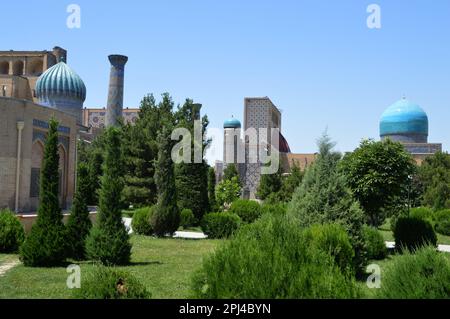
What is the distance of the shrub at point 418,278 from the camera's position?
4.70m

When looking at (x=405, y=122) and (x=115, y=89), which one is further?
(x=405, y=122)

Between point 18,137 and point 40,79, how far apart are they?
23.7 m

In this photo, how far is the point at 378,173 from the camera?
15.4 m

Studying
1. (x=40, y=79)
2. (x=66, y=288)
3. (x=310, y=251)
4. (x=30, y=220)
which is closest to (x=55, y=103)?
(x=40, y=79)

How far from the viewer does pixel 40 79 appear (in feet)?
149

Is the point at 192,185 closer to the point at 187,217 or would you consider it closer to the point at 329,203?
the point at 187,217

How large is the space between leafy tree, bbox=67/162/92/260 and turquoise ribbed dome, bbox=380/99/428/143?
4853 centimetres

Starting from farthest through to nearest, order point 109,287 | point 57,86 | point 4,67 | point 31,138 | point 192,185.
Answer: point 4,67
point 57,86
point 31,138
point 192,185
point 109,287

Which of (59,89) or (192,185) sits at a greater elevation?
(59,89)

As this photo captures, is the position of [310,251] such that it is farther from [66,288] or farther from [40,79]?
[40,79]

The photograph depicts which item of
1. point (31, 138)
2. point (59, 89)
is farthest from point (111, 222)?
point (59, 89)

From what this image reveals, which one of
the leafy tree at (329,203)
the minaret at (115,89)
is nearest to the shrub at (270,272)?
the leafy tree at (329,203)

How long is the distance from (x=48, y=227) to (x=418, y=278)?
8.63 m

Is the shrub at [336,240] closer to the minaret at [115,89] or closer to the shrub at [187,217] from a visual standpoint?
the shrub at [187,217]
